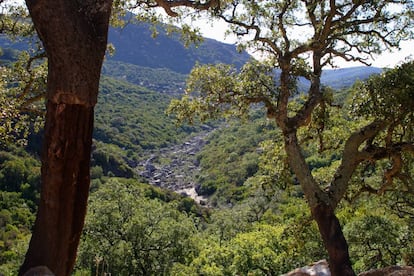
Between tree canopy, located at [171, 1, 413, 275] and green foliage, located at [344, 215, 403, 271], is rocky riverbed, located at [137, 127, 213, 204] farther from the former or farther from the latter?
tree canopy, located at [171, 1, 413, 275]

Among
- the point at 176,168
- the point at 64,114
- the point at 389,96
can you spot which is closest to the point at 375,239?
the point at 389,96

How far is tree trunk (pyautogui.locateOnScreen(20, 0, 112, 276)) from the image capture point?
169 inches

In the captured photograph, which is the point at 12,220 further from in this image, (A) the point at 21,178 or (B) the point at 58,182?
(B) the point at 58,182

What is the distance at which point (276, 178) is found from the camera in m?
10.3

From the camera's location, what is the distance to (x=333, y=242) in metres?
7.52

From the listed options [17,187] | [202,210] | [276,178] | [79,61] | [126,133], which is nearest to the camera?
[79,61]

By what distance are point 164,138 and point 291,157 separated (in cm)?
15460

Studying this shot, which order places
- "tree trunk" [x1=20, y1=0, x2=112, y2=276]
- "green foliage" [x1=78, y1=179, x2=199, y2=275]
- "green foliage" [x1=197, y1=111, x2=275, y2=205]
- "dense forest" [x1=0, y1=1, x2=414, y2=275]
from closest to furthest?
"tree trunk" [x1=20, y1=0, x2=112, y2=276], "dense forest" [x1=0, y1=1, x2=414, y2=275], "green foliage" [x1=78, y1=179, x2=199, y2=275], "green foliage" [x1=197, y1=111, x2=275, y2=205]

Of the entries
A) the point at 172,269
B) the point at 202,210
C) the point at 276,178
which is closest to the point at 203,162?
the point at 202,210

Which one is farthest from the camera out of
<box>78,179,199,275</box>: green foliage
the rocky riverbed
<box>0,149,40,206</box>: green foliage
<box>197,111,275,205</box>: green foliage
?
the rocky riverbed

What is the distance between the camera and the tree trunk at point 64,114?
4.28 meters

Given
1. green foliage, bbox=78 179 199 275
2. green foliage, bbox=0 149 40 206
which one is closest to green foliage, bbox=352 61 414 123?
green foliage, bbox=78 179 199 275

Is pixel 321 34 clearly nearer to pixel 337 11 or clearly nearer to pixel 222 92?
pixel 337 11

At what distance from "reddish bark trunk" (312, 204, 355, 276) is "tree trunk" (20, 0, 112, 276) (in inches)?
189
